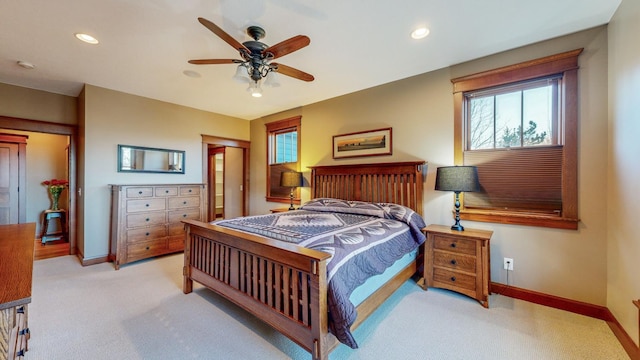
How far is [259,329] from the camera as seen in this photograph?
2.08 metres

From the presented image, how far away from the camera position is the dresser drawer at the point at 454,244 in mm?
2517

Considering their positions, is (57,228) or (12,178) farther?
(57,228)

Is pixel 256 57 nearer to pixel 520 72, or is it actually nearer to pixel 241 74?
pixel 241 74

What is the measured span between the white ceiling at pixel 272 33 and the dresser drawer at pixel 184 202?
5.83ft

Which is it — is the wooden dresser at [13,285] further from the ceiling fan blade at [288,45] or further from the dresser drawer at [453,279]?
the dresser drawer at [453,279]

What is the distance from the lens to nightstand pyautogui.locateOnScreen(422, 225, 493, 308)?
2.42 m

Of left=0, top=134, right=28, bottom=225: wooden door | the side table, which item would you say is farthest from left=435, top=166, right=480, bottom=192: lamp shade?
left=0, top=134, right=28, bottom=225: wooden door

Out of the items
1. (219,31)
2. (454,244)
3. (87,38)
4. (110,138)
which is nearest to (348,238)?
(454,244)

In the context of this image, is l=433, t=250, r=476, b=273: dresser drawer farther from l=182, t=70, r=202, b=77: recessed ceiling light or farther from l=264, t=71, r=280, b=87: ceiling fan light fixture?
l=182, t=70, r=202, b=77: recessed ceiling light

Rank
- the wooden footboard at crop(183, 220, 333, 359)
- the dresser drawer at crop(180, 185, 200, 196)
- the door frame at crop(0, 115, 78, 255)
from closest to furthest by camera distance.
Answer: the wooden footboard at crop(183, 220, 333, 359)
the door frame at crop(0, 115, 78, 255)
the dresser drawer at crop(180, 185, 200, 196)

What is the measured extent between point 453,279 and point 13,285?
312 centimetres

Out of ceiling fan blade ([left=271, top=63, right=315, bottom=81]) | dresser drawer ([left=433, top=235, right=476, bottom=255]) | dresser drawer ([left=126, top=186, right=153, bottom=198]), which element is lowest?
dresser drawer ([left=433, top=235, right=476, bottom=255])

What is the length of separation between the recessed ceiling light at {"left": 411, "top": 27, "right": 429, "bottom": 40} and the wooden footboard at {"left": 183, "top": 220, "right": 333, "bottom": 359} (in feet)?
7.09

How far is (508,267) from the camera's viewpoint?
266 cm
